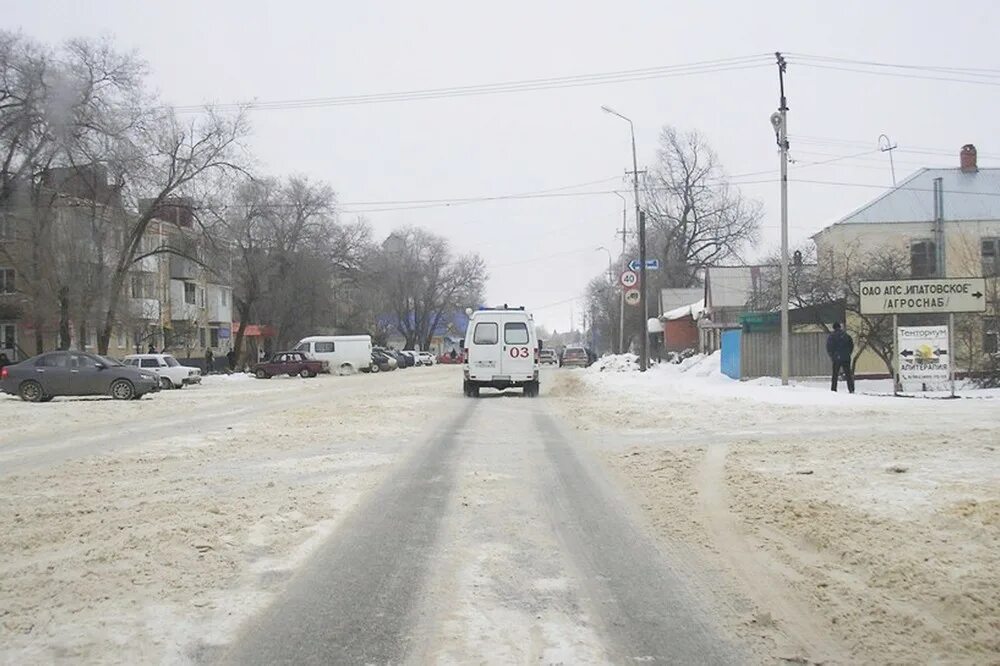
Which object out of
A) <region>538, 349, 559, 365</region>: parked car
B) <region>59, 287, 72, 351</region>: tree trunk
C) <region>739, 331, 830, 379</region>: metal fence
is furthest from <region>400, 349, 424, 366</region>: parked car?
<region>739, 331, 830, 379</region>: metal fence

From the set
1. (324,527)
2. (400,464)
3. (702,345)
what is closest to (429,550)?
(324,527)

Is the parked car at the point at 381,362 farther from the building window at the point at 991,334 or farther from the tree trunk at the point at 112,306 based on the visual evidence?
the building window at the point at 991,334

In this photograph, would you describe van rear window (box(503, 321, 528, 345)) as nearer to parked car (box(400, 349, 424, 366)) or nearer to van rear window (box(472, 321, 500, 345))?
van rear window (box(472, 321, 500, 345))

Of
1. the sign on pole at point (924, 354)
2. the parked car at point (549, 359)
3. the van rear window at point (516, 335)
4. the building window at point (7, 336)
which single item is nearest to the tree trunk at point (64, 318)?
the building window at point (7, 336)

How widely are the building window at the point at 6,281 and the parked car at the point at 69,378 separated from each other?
25.1 m

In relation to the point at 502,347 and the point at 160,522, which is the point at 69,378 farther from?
the point at 160,522

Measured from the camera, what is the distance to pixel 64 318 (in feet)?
133

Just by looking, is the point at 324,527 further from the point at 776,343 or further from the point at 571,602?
the point at 776,343

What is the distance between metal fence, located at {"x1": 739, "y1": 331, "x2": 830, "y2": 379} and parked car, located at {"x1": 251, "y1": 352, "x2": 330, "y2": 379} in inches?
1147

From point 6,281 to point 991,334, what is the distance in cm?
4794

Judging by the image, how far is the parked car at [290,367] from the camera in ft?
174

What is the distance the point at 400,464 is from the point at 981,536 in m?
6.82

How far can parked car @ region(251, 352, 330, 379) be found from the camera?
2089 inches

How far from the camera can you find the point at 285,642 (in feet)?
16.7
